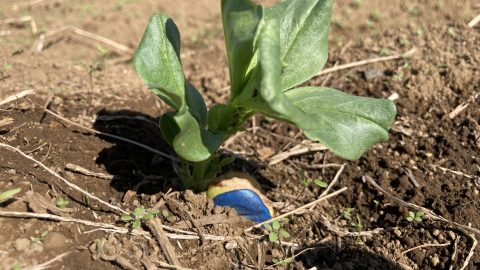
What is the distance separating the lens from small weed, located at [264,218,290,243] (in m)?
2.56

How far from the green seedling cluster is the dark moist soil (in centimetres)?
39

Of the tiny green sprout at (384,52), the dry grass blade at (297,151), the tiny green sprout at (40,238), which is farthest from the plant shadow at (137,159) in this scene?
the tiny green sprout at (384,52)

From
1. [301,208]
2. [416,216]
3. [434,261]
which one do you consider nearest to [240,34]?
[301,208]

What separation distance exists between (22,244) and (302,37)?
5.13 feet

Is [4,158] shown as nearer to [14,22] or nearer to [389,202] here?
[389,202]

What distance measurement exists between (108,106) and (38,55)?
3.39 feet

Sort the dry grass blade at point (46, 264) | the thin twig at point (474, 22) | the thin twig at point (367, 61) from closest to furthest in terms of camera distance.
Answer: the dry grass blade at point (46, 264), the thin twig at point (367, 61), the thin twig at point (474, 22)

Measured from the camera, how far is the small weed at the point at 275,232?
2.56 m

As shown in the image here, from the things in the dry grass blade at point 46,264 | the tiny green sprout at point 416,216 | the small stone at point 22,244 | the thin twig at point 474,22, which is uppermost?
the thin twig at point 474,22

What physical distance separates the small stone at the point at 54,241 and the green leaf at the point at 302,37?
4.11 feet

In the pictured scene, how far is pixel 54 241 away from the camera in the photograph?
225cm

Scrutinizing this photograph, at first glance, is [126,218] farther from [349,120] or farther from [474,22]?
[474,22]

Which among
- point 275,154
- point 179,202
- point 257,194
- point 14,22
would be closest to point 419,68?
point 275,154

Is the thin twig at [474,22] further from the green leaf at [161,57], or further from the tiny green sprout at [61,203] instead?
the tiny green sprout at [61,203]
